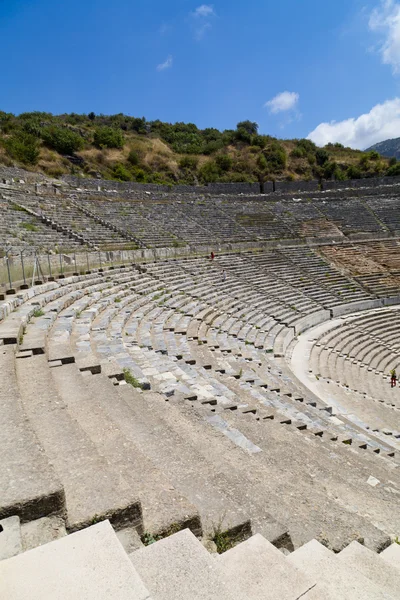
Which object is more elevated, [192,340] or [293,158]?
[293,158]

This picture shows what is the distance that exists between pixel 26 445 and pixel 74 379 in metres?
1.99

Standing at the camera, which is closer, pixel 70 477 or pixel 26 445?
pixel 70 477

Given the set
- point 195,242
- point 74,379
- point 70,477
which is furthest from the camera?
point 195,242

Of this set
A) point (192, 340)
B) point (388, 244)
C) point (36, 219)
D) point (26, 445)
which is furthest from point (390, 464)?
point (388, 244)

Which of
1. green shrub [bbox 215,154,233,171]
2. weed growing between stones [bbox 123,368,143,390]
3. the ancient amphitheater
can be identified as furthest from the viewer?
green shrub [bbox 215,154,233,171]

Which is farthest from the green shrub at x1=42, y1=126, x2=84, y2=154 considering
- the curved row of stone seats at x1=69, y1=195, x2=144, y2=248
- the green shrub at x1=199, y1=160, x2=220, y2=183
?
the curved row of stone seats at x1=69, y1=195, x2=144, y2=248

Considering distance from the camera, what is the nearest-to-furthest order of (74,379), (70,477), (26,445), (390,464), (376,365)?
1. (70,477)
2. (26,445)
3. (74,379)
4. (390,464)
5. (376,365)

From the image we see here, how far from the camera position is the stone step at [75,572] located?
1.45 m

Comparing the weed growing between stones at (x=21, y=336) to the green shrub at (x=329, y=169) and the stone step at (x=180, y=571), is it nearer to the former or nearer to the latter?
the stone step at (x=180, y=571)

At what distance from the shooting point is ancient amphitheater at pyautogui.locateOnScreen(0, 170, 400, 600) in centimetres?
177

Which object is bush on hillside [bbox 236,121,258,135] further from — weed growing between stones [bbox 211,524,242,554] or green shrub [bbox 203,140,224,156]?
weed growing between stones [bbox 211,524,242,554]

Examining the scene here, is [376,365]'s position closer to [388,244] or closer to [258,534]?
[258,534]

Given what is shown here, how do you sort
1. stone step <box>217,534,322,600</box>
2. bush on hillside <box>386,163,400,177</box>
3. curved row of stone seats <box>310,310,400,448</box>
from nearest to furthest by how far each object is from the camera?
stone step <box>217,534,322,600</box> < curved row of stone seats <box>310,310,400,448</box> < bush on hillside <box>386,163,400,177</box>

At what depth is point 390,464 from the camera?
17.0 feet
